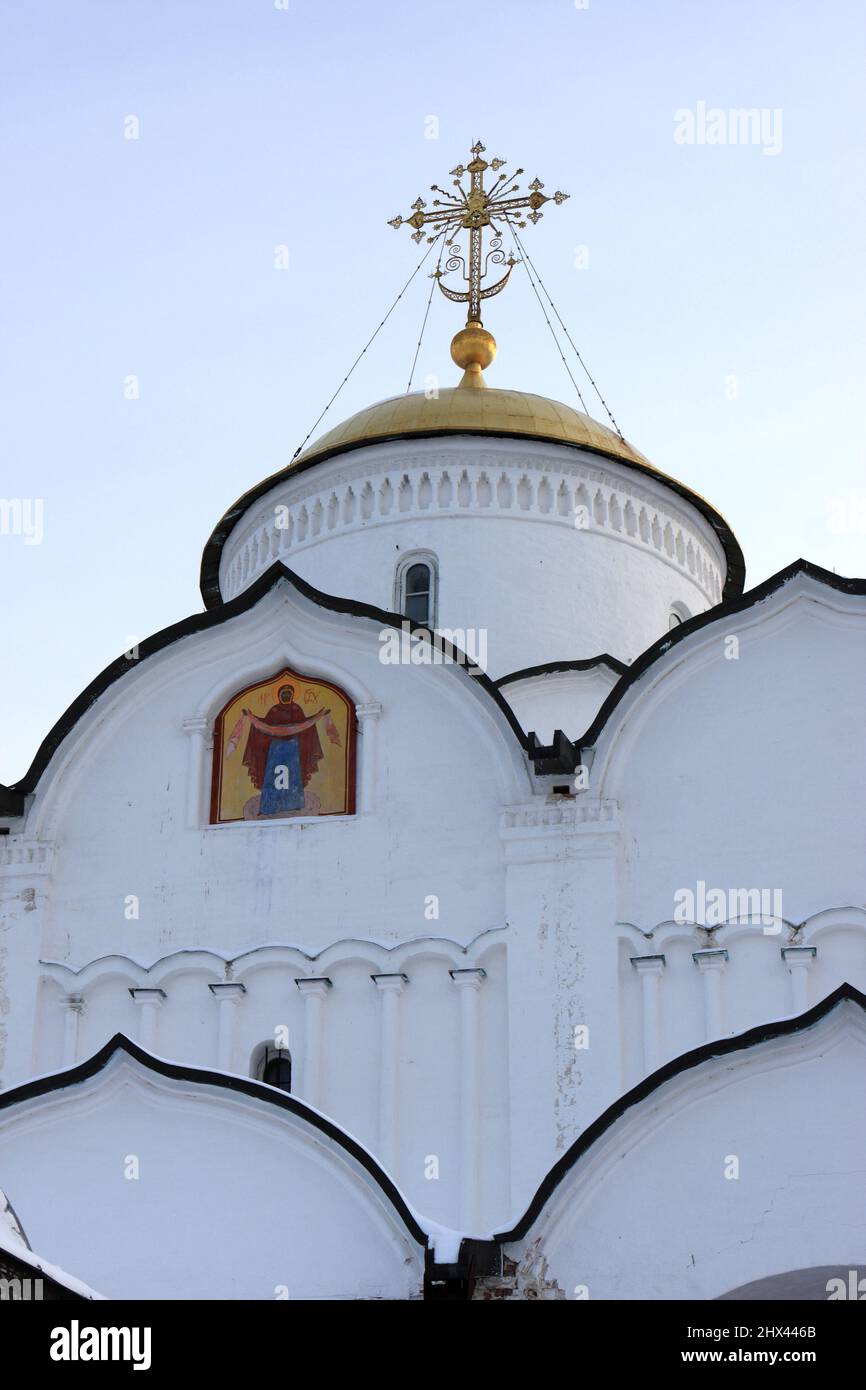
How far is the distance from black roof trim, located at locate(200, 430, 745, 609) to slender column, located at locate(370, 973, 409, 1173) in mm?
4805

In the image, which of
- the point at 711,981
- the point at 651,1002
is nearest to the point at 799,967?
the point at 711,981

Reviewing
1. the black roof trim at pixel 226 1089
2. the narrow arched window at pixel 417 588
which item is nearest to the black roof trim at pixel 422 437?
the narrow arched window at pixel 417 588

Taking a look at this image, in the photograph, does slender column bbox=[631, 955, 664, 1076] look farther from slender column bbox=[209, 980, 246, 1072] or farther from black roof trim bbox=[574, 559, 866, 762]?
slender column bbox=[209, 980, 246, 1072]

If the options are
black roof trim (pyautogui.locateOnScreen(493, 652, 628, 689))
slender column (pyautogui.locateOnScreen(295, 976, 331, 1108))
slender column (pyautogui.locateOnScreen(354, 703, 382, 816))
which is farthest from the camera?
black roof trim (pyautogui.locateOnScreen(493, 652, 628, 689))

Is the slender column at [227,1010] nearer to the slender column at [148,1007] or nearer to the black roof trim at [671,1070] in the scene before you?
the slender column at [148,1007]

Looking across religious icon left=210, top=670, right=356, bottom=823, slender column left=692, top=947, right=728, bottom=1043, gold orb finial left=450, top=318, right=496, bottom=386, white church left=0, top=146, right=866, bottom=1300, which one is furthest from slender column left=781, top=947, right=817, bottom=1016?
gold orb finial left=450, top=318, right=496, bottom=386

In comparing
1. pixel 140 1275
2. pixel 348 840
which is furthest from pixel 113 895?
pixel 140 1275

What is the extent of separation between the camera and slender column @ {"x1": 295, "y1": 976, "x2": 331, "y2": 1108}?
34.0ft

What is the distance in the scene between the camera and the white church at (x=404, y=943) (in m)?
8.24

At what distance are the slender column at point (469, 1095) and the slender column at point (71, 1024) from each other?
212 centimetres

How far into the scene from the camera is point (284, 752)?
36.8 ft

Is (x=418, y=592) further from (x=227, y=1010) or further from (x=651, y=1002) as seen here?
(x=651, y=1002)

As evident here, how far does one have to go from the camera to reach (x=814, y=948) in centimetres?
1003
